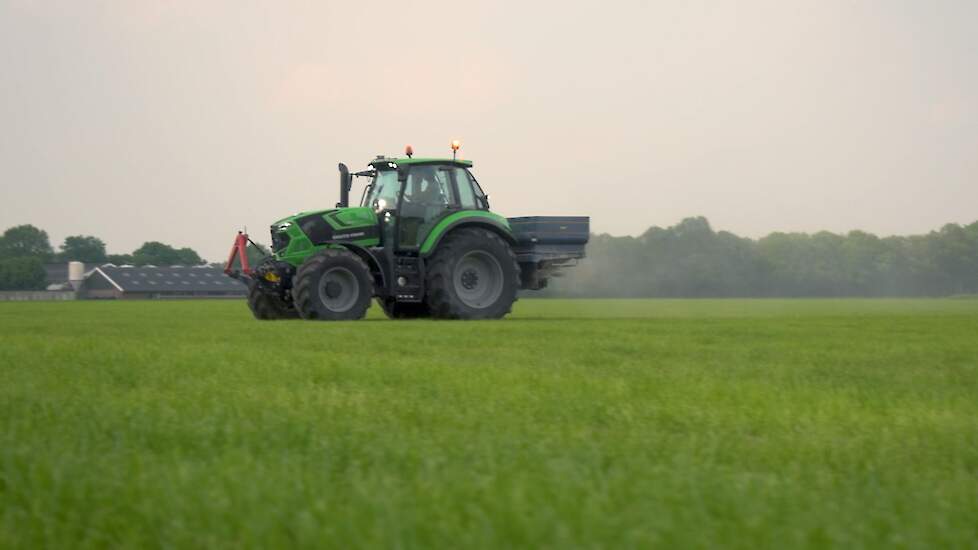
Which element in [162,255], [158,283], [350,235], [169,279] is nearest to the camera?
[350,235]

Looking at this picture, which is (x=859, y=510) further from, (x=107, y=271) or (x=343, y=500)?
(x=107, y=271)

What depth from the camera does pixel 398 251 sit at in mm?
17828

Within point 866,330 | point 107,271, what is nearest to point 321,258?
point 866,330

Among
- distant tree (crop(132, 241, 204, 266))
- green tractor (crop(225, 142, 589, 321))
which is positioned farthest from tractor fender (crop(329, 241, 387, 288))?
distant tree (crop(132, 241, 204, 266))

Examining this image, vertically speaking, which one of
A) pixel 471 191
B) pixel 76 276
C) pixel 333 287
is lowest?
pixel 333 287

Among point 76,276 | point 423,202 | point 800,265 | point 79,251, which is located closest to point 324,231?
Answer: point 423,202

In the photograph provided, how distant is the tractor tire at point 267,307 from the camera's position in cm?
1888

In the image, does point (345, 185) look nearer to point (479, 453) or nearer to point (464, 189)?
point (464, 189)

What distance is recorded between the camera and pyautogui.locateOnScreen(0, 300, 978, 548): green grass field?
272 centimetres

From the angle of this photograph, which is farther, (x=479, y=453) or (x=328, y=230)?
(x=328, y=230)

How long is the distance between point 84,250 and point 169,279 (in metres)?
30.6

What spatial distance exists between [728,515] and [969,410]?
10.1 ft

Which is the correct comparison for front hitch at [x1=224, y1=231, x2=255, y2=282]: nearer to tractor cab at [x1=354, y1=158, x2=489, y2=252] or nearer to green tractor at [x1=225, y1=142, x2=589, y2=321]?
green tractor at [x1=225, y1=142, x2=589, y2=321]

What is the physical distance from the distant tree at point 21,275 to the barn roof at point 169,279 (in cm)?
428
